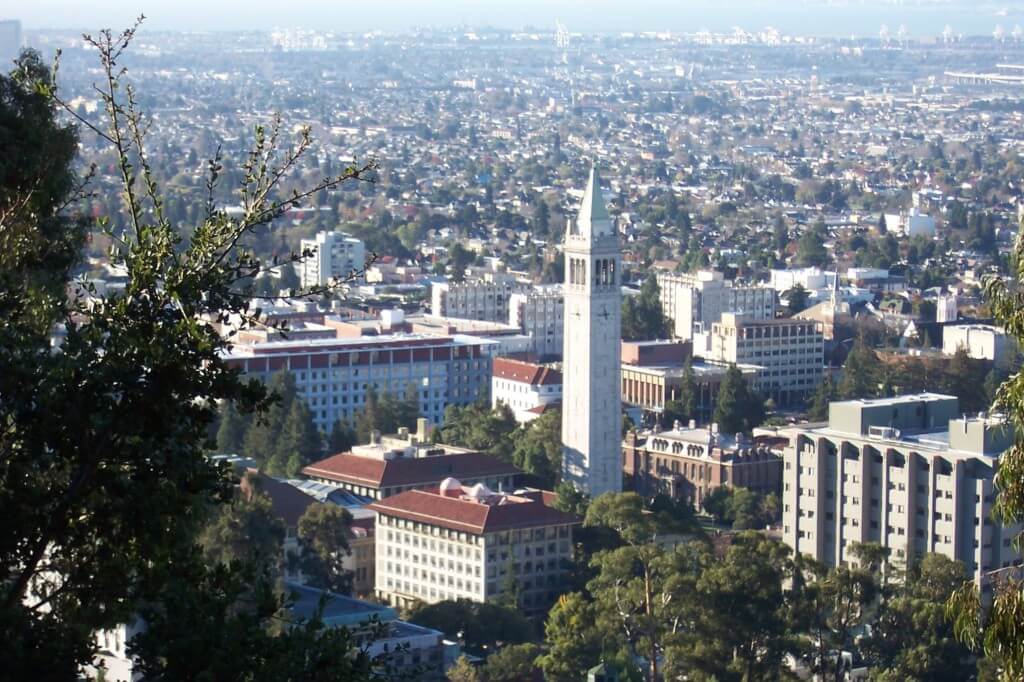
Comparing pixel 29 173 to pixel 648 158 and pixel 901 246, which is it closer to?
pixel 901 246

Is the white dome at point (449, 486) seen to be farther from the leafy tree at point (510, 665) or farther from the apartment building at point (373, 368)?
the apartment building at point (373, 368)

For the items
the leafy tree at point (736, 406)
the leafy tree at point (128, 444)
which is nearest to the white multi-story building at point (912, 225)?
the leafy tree at point (736, 406)

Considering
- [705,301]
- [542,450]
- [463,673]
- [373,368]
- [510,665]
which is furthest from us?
[705,301]

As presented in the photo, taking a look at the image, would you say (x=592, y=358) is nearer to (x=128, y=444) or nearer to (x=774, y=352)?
(x=774, y=352)

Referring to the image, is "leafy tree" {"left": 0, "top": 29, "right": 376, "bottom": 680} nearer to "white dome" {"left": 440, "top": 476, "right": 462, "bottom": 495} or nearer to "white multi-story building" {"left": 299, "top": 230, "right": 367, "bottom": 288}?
"white dome" {"left": 440, "top": 476, "right": 462, "bottom": 495}

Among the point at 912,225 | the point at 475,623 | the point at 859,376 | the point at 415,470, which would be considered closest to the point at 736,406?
the point at 859,376

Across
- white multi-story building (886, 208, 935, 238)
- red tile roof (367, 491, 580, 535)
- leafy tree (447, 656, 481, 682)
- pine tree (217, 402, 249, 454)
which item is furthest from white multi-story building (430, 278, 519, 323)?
leafy tree (447, 656, 481, 682)
